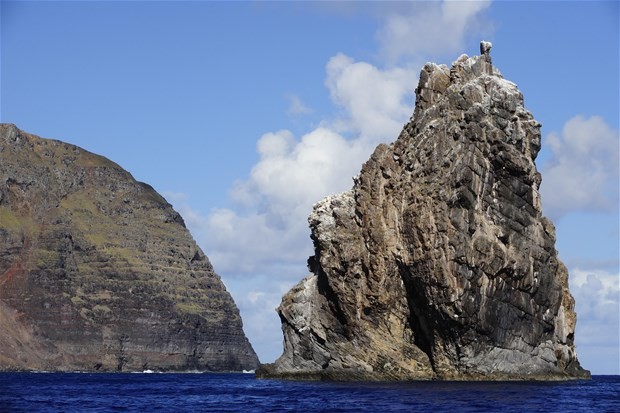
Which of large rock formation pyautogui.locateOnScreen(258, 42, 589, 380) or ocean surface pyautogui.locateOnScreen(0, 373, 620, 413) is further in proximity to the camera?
large rock formation pyautogui.locateOnScreen(258, 42, 589, 380)

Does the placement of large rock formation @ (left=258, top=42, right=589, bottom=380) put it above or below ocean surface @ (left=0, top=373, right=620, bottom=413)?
above

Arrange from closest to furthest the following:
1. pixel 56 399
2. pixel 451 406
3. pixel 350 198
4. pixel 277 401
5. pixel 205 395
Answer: pixel 451 406 → pixel 277 401 → pixel 56 399 → pixel 205 395 → pixel 350 198

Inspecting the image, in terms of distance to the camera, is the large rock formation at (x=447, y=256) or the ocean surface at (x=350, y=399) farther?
the large rock formation at (x=447, y=256)

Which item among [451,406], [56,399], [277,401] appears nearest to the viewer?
[451,406]

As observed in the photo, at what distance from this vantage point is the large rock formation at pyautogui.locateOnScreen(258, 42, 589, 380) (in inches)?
4697

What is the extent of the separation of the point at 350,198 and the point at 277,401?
37635mm

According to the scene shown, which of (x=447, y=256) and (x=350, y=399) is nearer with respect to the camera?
(x=350, y=399)

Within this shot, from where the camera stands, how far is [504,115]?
408ft

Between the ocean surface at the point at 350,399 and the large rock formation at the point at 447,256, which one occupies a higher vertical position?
the large rock formation at the point at 447,256

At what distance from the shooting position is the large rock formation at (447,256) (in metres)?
A: 119

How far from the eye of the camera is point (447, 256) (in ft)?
389

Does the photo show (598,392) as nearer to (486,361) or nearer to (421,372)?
(486,361)

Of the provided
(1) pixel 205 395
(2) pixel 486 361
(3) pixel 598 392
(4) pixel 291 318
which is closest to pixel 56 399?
(1) pixel 205 395

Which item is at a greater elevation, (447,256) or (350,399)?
(447,256)
